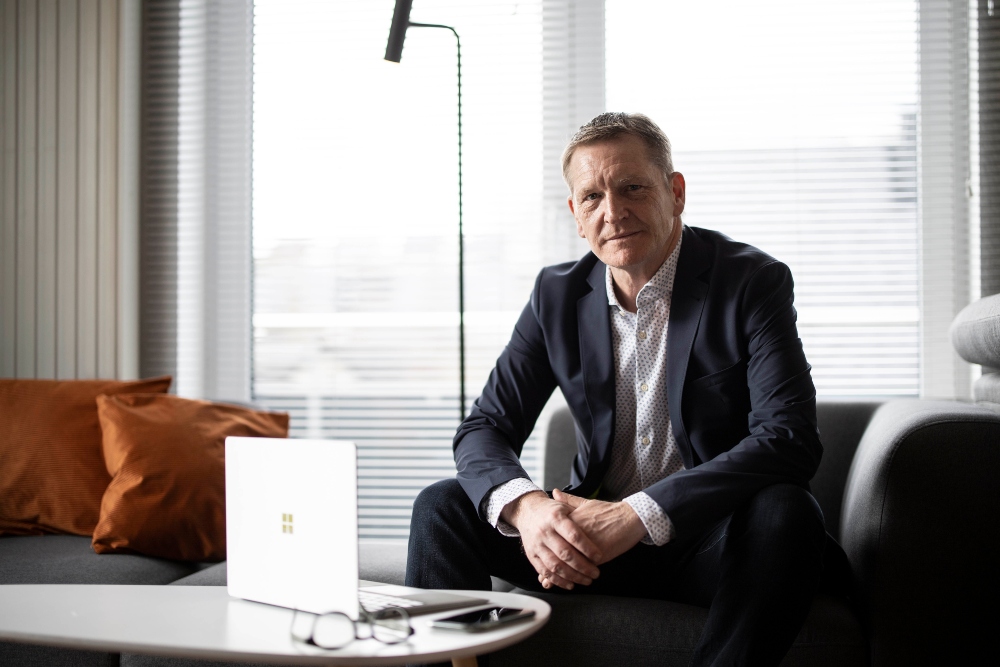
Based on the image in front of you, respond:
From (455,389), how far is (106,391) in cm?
105

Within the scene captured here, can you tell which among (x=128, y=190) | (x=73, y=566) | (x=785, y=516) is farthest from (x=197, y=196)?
(x=785, y=516)

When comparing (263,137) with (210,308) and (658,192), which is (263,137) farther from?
(658,192)

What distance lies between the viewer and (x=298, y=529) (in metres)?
1.04

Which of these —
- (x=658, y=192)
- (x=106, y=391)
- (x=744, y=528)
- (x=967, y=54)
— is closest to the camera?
(x=744, y=528)

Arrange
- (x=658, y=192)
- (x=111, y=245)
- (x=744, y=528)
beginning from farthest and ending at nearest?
(x=111, y=245)
(x=658, y=192)
(x=744, y=528)

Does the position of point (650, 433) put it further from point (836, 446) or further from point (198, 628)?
point (198, 628)

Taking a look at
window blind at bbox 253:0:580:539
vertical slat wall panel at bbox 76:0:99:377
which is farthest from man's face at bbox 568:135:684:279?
vertical slat wall panel at bbox 76:0:99:377

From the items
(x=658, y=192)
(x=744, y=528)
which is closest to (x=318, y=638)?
(x=744, y=528)

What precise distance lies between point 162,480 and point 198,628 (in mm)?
1085

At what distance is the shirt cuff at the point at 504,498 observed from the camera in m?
1.43

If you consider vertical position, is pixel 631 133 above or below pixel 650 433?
above

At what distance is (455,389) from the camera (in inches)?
106

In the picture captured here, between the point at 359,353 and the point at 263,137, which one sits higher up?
the point at 263,137

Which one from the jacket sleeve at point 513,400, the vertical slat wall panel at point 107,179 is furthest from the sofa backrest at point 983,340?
the vertical slat wall panel at point 107,179
